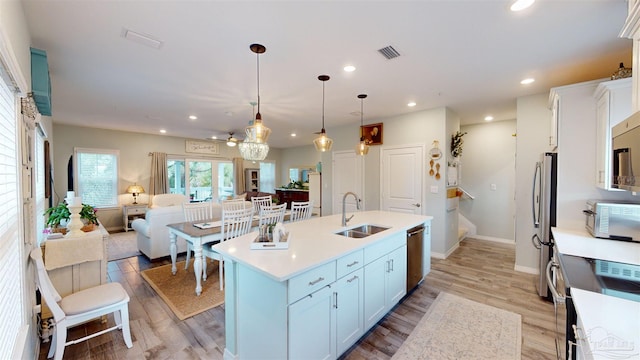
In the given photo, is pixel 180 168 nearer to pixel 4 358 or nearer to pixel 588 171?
pixel 4 358

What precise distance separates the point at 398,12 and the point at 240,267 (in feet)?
7.27

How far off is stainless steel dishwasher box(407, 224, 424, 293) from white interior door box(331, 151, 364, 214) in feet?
7.71

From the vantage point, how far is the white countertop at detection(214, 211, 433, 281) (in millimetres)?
1600

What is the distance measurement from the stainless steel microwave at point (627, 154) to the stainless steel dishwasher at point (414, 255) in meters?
1.72

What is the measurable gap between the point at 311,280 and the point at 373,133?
4.09 m

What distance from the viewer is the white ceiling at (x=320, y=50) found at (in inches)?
72.3

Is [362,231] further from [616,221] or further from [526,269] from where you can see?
[526,269]

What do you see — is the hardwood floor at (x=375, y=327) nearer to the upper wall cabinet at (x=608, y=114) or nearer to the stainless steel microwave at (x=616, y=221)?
the stainless steel microwave at (x=616, y=221)

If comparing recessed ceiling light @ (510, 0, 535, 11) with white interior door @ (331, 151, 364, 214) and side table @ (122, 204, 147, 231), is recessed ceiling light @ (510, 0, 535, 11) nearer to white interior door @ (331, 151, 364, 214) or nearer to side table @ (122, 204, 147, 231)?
white interior door @ (331, 151, 364, 214)

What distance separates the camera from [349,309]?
2.00 meters

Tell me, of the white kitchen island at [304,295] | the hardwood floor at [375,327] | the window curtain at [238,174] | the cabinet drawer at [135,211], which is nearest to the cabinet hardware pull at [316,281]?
the white kitchen island at [304,295]

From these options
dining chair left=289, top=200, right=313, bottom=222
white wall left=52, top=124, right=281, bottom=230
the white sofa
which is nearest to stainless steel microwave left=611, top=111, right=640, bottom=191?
dining chair left=289, top=200, right=313, bottom=222

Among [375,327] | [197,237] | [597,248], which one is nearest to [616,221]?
[597,248]

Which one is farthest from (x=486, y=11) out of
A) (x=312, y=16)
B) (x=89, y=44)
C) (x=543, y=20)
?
(x=89, y=44)
